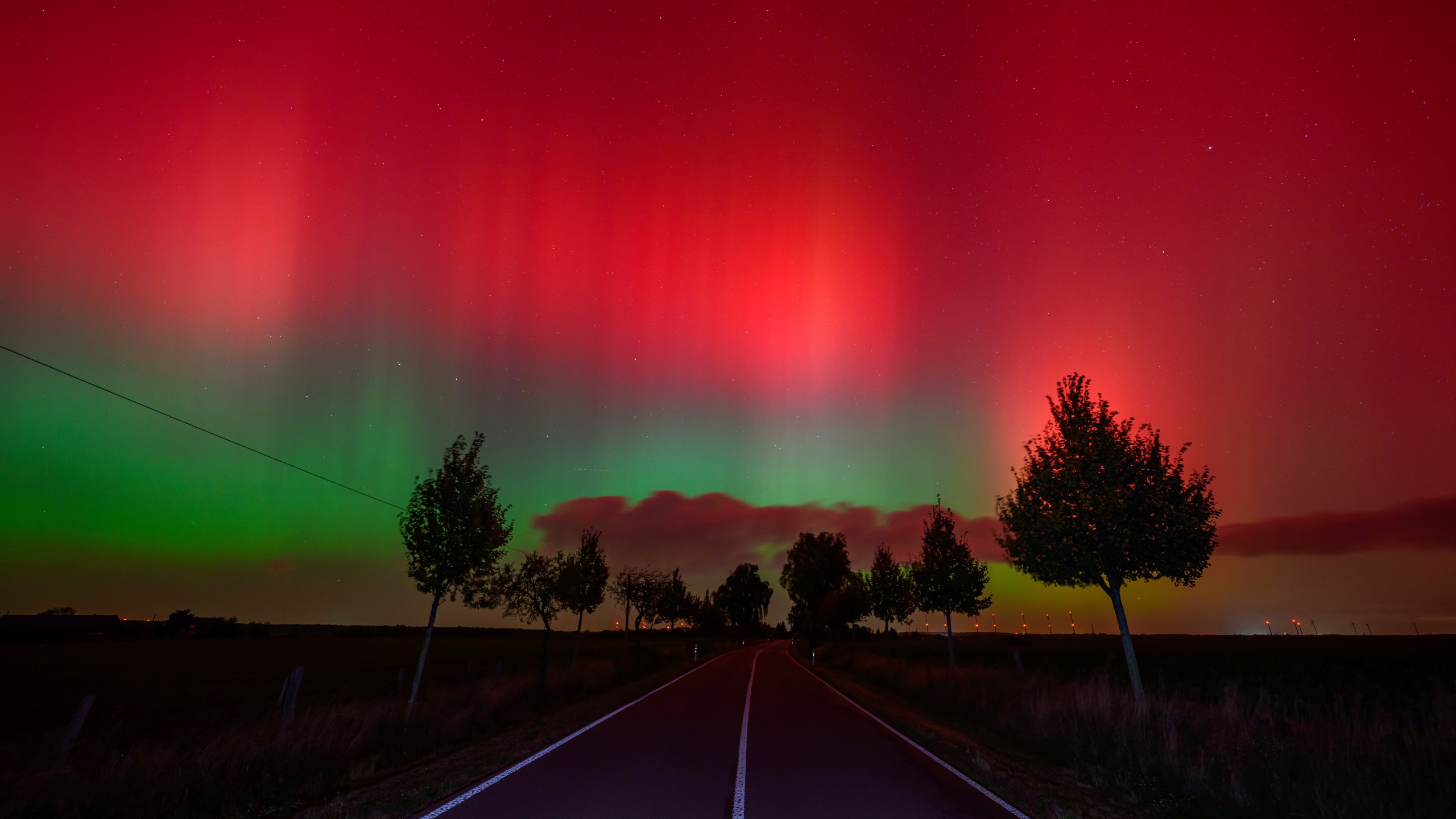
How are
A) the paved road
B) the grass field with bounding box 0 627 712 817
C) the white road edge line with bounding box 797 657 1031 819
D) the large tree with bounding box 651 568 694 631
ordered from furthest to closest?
1. the large tree with bounding box 651 568 694 631
2. the grass field with bounding box 0 627 712 817
3. the white road edge line with bounding box 797 657 1031 819
4. the paved road

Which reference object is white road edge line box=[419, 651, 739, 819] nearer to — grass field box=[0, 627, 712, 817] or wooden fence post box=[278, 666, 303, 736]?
grass field box=[0, 627, 712, 817]

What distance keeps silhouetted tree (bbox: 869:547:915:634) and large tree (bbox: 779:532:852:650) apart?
915 inches

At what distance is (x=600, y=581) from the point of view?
38188 mm

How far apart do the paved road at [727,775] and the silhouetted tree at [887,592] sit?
87.9 feet

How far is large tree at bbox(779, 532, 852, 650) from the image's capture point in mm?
68938

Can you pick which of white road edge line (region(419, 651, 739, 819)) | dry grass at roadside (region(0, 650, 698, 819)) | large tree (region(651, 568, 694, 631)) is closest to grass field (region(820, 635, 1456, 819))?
white road edge line (region(419, 651, 739, 819))

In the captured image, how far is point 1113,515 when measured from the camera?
14.9 meters

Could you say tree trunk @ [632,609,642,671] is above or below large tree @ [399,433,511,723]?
below

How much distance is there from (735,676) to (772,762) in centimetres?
2082

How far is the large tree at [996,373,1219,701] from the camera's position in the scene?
48.8 feet

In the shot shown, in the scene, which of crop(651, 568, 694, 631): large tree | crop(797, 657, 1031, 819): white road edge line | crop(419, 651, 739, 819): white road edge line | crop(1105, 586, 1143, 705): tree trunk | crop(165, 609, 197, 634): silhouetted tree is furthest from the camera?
crop(165, 609, 197, 634): silhouetted tree

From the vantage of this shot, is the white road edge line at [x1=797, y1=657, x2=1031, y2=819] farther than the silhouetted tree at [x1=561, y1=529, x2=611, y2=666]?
No

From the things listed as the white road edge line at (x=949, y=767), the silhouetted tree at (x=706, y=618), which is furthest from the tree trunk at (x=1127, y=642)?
the silhouetted tree at (x=706, y=618)

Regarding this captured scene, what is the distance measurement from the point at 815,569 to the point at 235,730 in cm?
6202
